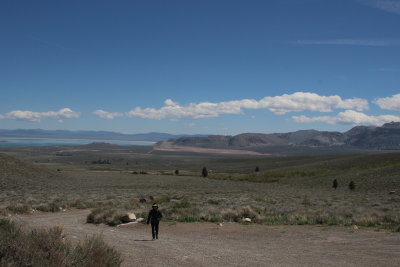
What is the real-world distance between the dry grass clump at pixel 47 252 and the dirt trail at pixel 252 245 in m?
2.00

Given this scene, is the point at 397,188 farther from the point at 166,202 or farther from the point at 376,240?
the point at 376,240

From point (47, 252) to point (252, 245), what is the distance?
773 cm

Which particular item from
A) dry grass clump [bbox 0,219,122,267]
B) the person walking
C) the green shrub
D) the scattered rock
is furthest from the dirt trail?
the green shrub

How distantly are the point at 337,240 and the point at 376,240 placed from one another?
1.27 m

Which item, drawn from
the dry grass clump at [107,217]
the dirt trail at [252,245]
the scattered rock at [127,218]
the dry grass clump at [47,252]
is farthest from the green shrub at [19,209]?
the dry grass clump at [47,252]

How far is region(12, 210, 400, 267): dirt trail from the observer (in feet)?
35.5

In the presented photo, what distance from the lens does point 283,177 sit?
72312mm

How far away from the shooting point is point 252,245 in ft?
A: 44.4

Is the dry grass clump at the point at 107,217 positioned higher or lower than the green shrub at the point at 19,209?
higher

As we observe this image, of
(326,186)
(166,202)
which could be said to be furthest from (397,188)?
(166,202)

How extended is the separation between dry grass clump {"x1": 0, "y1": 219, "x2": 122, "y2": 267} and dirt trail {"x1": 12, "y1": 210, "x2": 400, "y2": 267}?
2003mm

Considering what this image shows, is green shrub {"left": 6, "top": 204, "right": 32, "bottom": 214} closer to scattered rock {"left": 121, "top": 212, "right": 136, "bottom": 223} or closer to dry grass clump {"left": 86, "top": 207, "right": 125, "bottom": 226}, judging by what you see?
dry grass clump {"left": 86, "top": 207, "right": 125, "bottom": 226}

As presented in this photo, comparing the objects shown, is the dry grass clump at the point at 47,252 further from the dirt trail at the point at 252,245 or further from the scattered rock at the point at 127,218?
the scattered rock at the point at 127,218

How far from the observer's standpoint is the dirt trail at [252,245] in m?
10.8
